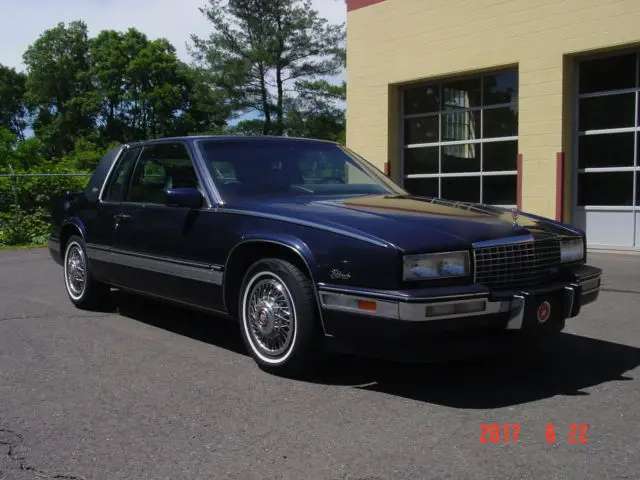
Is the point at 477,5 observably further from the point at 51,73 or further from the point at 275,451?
the point at 51,73

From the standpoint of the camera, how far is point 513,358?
497 cm

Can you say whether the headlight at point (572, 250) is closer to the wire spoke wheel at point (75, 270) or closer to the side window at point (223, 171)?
the side window at point (223, 171)

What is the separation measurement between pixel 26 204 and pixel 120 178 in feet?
34.2

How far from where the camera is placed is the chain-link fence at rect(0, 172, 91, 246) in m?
14.8

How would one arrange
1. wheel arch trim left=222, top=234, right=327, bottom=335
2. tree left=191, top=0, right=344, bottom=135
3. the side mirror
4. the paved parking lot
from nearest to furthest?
the paved parking lot
wheel arch trim left=222, top=234, right=327, bottom=335
the side mirror
tree left=191, top=0, right=344, bottom=135

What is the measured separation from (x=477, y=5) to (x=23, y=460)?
13.3m

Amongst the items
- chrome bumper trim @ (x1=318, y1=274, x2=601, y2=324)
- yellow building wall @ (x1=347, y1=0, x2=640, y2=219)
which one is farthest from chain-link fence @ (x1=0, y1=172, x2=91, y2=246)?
chrome bumper trim @ (x1=318, y1=274, x2=601, y2=324)

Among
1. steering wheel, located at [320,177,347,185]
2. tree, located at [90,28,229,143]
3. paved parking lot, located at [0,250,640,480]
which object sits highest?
tree, located at [90,28,229,143]

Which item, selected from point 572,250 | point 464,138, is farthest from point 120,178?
point 464,138

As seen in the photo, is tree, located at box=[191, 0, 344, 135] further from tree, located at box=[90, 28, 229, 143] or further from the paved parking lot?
the paved parking lot

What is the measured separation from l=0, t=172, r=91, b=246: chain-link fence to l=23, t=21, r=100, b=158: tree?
46329 millimetres

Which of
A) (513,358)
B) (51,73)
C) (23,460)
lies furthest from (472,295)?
(51,73)

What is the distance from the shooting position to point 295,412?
385 centimetres

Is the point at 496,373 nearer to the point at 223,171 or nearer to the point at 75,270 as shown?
the point at 223,171
